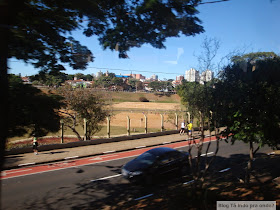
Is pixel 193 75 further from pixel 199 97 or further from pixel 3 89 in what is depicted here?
pixel 3 89

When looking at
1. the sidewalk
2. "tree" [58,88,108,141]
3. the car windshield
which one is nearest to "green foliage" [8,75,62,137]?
the car windshield

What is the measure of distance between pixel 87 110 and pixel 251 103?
1166 centimetres

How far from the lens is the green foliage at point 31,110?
3225 mm

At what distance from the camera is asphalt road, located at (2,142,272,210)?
613 cm

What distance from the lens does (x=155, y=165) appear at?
319 inches

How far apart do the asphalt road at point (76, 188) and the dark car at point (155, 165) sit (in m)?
0.31

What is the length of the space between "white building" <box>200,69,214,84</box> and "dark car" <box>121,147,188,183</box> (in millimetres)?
3926

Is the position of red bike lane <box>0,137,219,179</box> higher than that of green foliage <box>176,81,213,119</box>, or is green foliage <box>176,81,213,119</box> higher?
green foliage <box>176,81,213,119</box>

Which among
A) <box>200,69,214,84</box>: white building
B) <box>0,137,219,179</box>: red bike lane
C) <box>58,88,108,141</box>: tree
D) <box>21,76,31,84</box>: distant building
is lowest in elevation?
<box>0,137,219,179</box>: red bike lane

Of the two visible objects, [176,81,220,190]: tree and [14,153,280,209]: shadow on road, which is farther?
[14,153,280,209]: shadow on road

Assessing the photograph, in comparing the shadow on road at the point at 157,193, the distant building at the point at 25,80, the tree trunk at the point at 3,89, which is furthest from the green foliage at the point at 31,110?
the shadow on road at the point at 157,193

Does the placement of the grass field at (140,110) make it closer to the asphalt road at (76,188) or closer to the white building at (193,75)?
the asphalt road at (76,188)

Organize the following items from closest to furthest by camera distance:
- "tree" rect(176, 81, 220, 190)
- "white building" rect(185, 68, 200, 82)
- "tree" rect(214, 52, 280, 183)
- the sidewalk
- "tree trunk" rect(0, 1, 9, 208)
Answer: "tree trunk" rect(0, 1, 9, 208) < "tree" rect(176, 81, 220, 190) < "white building" rect(185, 68, 200, 82) < "tree" rect(214, 52, 280, 183) < the sidewalk

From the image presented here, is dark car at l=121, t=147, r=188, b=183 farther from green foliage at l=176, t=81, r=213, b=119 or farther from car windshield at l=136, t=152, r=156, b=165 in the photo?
green foliage at l=176, t=81, r=213, b=119
